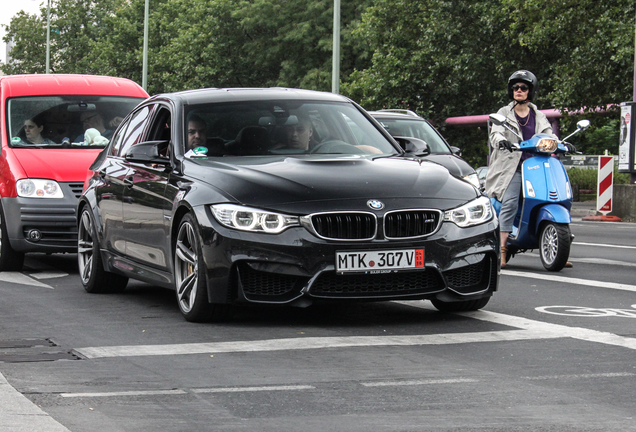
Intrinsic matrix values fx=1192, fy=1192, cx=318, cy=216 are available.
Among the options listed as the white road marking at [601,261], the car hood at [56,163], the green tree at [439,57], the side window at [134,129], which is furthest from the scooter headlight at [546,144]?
the green tree at [439,57]

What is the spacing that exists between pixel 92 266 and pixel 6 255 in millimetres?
2378

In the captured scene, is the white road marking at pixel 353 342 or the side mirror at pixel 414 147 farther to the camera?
the side mirror at pixel 414 147

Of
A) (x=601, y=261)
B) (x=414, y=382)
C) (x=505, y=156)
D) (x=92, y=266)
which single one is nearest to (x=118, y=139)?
(x=92, y=266)

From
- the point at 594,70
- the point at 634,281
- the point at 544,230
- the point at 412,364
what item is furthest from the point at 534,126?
the point at 594,70

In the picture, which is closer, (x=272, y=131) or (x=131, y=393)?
(x=131, y=393)

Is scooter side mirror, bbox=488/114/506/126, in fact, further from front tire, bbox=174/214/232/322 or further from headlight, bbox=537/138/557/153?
front tire, bbox=174/214/232/322

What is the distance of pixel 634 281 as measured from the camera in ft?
33.9

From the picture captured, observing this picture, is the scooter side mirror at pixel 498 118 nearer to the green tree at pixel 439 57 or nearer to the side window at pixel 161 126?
the side window at pixel 161 126

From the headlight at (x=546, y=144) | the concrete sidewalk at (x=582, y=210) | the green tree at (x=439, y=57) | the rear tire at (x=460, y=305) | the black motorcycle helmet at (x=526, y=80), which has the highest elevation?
the green tree at (x=439, y=57)

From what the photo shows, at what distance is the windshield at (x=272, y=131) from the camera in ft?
26.7

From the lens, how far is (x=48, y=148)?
12219 mm

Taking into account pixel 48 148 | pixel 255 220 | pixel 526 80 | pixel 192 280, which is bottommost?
pixel 192 280

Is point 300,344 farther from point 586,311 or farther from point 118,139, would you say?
point 118,139

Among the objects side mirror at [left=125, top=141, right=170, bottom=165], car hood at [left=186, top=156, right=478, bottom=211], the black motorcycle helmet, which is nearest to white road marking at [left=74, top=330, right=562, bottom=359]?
car hood at [left=186, top=156, right=478, bottom=211]
